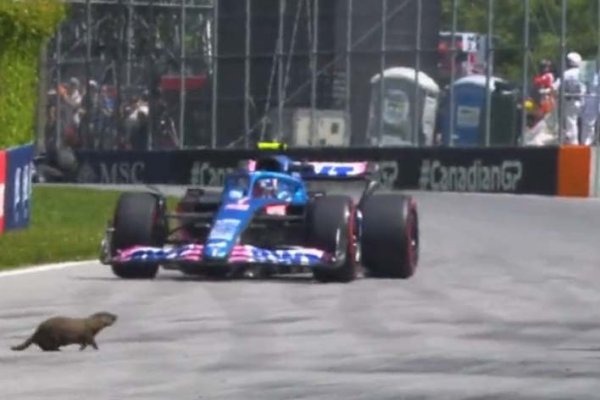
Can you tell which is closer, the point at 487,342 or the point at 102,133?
the point at 487,342

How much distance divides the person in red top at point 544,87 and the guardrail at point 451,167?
1271 mm

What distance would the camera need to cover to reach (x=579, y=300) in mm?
17484

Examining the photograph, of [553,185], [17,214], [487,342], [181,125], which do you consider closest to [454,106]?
[553,185]

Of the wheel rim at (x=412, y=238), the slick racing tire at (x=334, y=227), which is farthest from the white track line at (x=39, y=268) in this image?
the wheel rim at (x=412, y=238)

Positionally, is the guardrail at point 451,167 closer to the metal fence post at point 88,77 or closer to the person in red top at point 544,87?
the person in red top at point 544,87

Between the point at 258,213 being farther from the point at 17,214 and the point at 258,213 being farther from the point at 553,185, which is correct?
the point at 553,185

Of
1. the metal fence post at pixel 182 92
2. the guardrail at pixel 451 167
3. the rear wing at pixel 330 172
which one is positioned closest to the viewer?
the rear wing at pixel 330 172

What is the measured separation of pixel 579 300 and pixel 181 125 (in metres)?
24.6

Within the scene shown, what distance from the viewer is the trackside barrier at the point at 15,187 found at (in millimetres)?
24703

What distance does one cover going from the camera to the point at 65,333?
1348 cm

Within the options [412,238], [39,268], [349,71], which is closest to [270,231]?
[412,238]

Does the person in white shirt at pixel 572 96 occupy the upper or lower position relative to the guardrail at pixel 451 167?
upper

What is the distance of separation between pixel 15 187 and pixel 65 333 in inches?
468

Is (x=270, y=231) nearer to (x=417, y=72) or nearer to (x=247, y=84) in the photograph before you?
(x=417, y=72)
